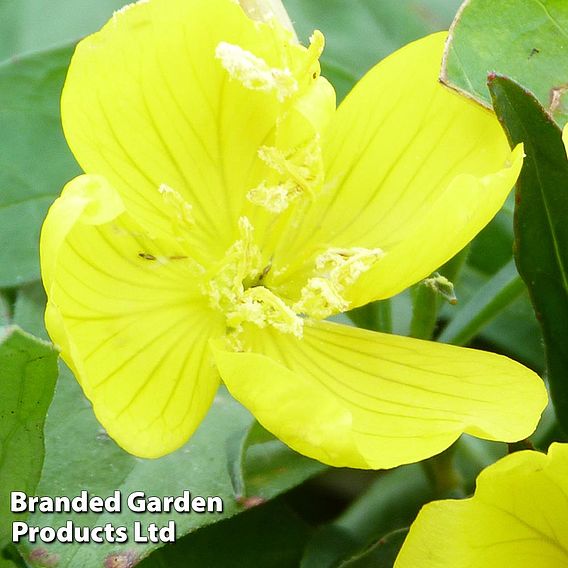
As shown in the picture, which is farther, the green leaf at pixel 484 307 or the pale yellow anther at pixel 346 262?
the green leaf at pixel 484 307

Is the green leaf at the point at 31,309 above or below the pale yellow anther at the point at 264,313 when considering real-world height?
below

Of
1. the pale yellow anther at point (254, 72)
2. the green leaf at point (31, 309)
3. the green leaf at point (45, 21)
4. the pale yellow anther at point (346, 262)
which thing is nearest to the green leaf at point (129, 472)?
the green leaf at point (31, 309)

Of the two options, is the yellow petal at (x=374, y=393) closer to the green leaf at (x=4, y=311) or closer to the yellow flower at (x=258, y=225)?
the yellow flower at (x=258, y=225)

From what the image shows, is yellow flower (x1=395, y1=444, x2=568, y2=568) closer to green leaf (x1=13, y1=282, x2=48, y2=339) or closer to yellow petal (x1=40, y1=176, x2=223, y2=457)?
yellow petal (x1=40, y1=176, x2=223, y2=457)

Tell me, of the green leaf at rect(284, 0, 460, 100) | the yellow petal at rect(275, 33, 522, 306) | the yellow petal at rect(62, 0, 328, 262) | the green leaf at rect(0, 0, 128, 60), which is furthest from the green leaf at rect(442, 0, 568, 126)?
the green leaf at rect(0, 0, 128, 60)

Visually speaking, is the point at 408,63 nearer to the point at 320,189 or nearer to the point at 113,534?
the point at 320,189

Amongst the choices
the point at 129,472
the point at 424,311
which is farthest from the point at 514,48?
the point at 129,472
